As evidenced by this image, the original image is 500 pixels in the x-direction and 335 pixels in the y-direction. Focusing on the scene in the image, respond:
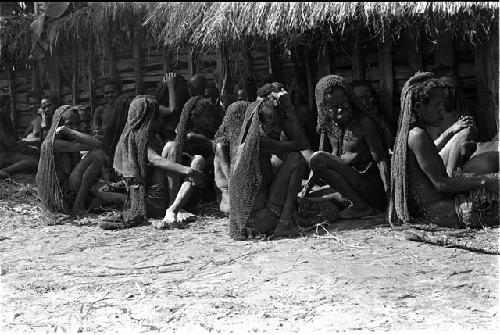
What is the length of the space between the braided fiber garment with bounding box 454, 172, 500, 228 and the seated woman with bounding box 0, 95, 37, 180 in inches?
252

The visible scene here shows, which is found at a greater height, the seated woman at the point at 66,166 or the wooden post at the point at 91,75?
the wooden post at the point at 91,75

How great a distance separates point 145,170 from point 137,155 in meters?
0.19

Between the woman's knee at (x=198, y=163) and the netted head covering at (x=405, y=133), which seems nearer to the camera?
the netted head covering at (x=405, y=133)

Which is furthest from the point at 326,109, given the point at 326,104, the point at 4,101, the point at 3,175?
the point at 4,101

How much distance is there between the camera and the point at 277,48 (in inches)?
415

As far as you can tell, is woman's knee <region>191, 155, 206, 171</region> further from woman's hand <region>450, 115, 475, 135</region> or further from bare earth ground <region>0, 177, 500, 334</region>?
woman's hand <region>450, 115, 475, 135</region>

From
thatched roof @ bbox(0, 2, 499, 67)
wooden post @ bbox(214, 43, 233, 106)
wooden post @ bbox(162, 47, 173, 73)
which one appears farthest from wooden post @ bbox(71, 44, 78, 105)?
wooden post @ bbox(214, 43, 233, 106)

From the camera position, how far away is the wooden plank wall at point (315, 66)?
29.6ft

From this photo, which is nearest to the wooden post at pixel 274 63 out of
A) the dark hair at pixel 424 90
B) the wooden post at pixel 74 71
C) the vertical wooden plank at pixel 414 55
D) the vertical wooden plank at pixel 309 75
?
the vertical wooden plank at pixel 309 75

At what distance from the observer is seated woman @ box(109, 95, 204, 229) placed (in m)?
7.57

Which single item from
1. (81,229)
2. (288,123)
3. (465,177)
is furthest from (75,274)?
(465,177)

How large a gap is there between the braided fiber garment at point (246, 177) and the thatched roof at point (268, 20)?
2489mm

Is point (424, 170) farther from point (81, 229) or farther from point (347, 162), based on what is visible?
point (81, 229)

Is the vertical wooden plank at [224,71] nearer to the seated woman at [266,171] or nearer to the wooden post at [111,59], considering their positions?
the wooden post at [111,59]
